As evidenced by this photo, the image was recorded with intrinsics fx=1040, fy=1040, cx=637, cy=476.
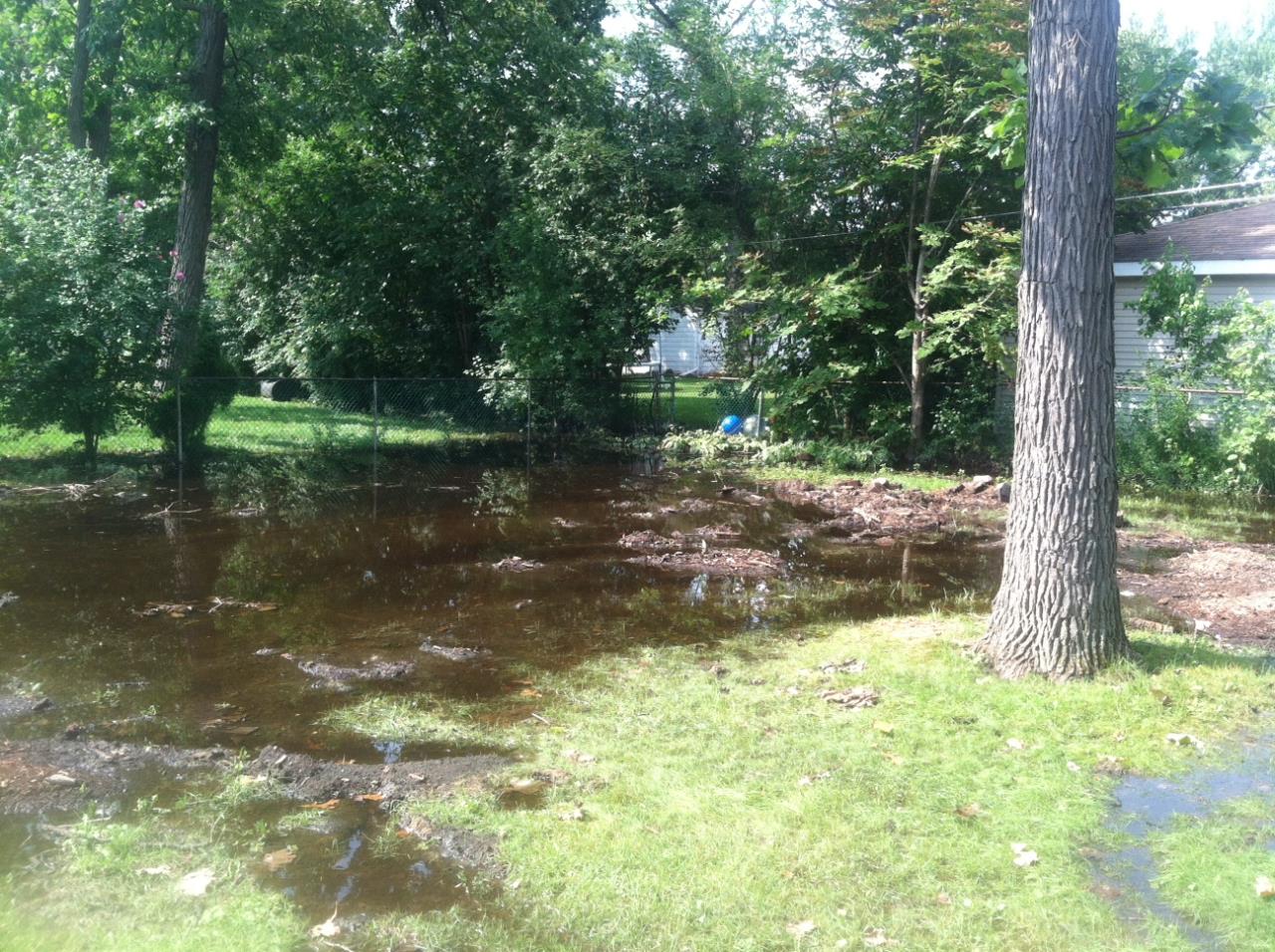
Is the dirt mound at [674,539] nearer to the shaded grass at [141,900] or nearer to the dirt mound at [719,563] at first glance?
the dirt mound at [719,563]

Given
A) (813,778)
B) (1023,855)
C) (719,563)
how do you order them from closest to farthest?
1. (1023,855)
2. (813,778)
3. (719,563)

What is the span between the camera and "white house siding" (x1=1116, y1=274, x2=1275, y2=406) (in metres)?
16.1

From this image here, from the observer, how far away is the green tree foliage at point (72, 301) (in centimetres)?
1409

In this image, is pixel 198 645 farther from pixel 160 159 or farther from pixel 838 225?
pixel 160 159

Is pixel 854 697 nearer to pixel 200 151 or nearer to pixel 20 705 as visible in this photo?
pixel 20 705

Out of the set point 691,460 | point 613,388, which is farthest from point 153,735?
point 613,388

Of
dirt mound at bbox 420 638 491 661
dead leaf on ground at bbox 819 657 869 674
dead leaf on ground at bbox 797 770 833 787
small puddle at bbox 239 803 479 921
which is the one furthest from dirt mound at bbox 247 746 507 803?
dead leaf on ground at bbox 819 657 869 674

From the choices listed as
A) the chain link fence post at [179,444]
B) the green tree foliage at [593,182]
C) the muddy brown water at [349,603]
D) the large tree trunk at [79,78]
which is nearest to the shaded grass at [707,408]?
the green tree foliage at [593,182]

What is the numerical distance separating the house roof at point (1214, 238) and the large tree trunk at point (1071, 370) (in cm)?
1172

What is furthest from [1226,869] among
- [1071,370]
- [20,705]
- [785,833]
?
[20,705]

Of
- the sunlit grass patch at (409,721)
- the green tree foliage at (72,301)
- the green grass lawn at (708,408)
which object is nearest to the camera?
the sunlit grass patch at (409,721)

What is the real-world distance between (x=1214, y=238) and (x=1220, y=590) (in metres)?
11.0

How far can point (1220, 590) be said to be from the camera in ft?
29.7

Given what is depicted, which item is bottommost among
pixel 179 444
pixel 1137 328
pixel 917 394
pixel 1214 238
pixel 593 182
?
pixel 179 444
